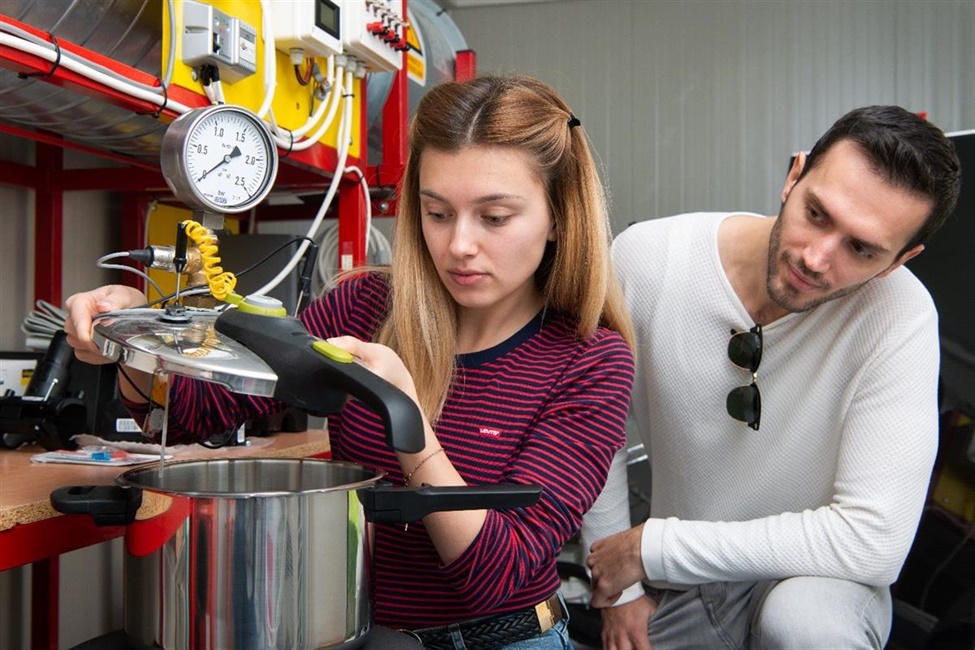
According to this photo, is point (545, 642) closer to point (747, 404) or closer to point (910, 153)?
point (747, 404)

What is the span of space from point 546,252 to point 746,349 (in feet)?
1.43

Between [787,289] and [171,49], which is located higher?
[171,49]

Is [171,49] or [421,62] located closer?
[171,49]

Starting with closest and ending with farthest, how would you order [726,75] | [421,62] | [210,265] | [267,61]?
[210,265] → [267,61] → [421,62] → [726,75]

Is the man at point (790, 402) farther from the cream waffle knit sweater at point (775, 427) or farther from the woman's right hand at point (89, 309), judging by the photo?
the woman's right hand at point (89, 309)

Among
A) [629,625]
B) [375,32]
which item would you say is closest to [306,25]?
[375,32]

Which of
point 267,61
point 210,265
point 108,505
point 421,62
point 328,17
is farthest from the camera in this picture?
point 421,62

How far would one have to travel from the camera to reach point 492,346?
1086mm

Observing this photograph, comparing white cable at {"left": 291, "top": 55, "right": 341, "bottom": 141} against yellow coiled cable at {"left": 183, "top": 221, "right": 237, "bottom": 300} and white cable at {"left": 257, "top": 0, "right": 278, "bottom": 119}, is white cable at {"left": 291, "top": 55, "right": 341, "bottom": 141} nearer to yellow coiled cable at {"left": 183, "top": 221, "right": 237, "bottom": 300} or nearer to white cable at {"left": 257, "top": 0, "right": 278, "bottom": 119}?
white cable at {"left": 257, "top": 0, "right": 278, "bottom": 119}

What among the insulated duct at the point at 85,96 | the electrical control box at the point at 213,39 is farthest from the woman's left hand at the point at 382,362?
the electrical control box at the point at 213,39

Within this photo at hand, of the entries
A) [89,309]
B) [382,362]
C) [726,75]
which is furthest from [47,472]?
[726,75]

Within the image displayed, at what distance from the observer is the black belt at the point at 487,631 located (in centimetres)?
97

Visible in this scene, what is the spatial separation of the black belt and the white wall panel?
2.93 m

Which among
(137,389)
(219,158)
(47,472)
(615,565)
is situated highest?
(219,158)
